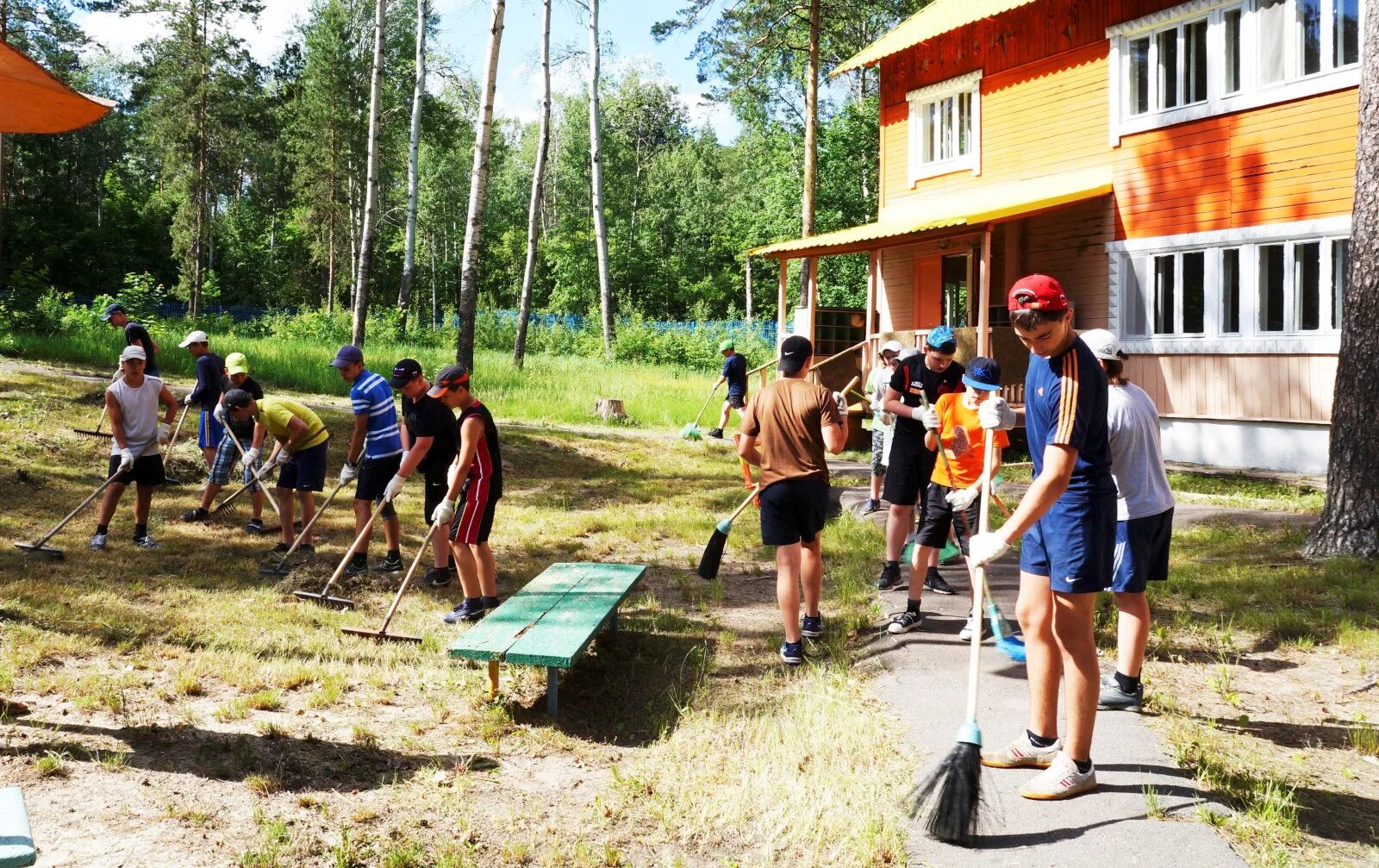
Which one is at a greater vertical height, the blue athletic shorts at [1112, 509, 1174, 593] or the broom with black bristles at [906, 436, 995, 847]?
the blue athletic shorts at [1112, 509, 1174, 593]

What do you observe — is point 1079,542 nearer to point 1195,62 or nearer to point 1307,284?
point 1307,284

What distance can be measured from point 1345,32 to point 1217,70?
154 centimetres

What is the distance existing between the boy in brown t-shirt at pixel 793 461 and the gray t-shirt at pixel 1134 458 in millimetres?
1493

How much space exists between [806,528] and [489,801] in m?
2.34

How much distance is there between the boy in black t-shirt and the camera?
7258 millimetres

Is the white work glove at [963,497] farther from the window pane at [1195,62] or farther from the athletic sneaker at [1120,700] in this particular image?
the window pane at [1195,62]

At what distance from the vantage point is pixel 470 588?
7082 millimetres

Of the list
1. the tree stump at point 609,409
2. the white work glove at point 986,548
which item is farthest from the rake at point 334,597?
the tree stump at point 609,409

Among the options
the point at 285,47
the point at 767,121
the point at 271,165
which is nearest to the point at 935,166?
the point at 767,121

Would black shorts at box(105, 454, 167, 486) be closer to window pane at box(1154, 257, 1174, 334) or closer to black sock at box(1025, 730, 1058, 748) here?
black sock at box(1025, 730, 1058, 748)

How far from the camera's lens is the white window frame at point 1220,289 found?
494 inches

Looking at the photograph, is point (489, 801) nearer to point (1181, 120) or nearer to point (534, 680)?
point (534, 680)

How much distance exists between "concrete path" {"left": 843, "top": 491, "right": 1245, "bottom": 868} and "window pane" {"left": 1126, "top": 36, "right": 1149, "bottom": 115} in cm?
1158

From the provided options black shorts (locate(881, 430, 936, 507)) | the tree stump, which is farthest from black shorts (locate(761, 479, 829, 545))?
the tree stump
